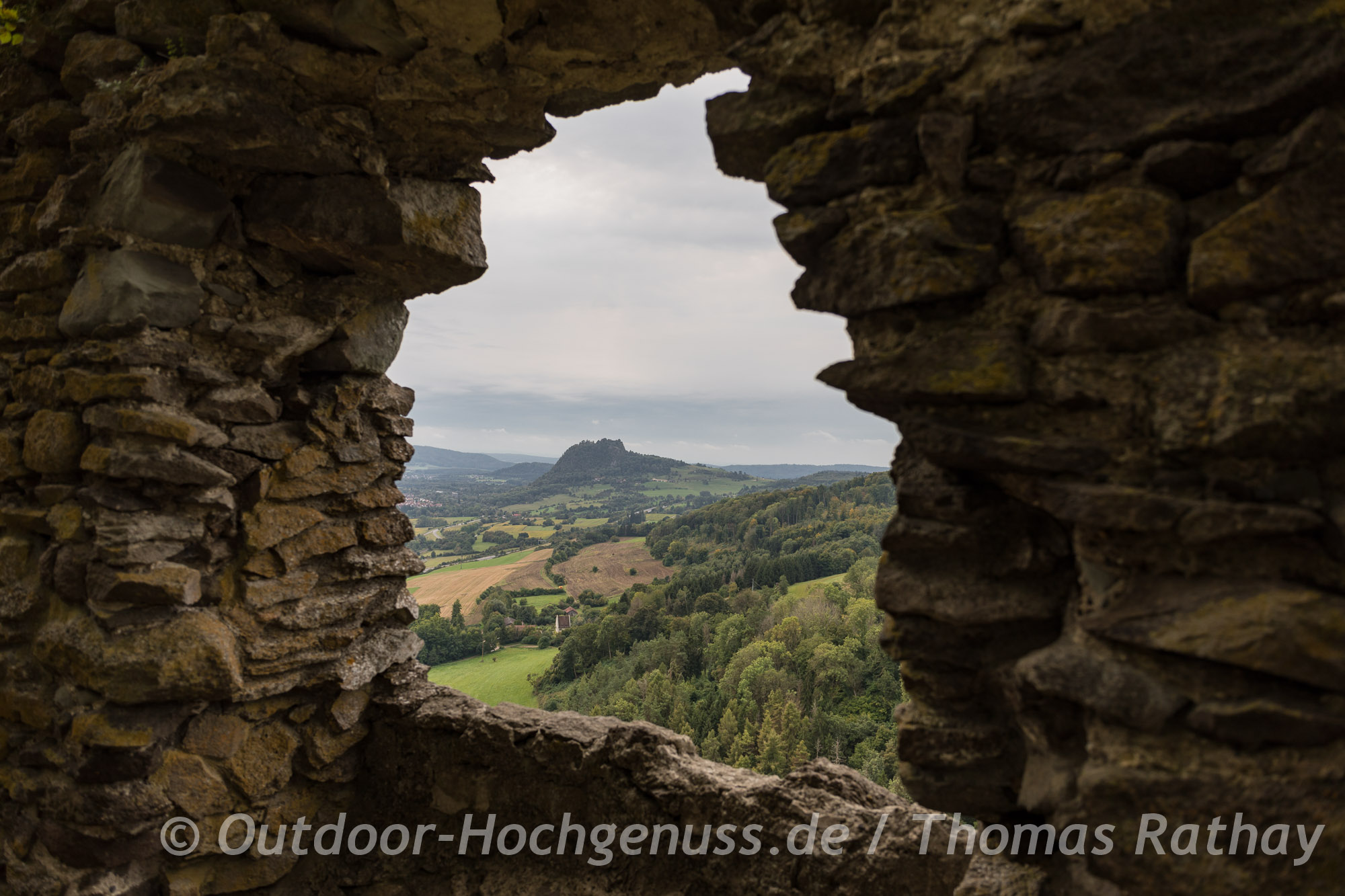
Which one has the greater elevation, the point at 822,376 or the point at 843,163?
the point at 843,163

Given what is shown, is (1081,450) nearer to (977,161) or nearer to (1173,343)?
(1173,343)

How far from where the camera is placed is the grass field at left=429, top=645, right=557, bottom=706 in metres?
11.2

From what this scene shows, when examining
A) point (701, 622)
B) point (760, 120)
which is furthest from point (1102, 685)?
point (701, 622)

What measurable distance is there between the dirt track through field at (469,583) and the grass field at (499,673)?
1043 millimetres

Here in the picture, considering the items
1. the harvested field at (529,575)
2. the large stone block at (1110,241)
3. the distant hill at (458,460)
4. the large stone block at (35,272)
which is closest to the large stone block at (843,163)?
the large stone block at (1110,241)

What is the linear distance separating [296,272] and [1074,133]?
3921 millimetres

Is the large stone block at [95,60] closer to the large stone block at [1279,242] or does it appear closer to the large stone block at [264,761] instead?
the large stone block at [264,761]

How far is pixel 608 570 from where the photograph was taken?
57.1 feet

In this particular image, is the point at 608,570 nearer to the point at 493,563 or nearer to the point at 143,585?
the point at 493,563

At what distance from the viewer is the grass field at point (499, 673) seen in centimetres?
1120

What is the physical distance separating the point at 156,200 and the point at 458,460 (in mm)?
84257

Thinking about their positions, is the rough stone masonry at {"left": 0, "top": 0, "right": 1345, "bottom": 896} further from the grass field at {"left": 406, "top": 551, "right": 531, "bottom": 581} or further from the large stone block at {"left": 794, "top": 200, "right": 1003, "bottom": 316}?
the grass field at {"left": 406, "top": 551, "right": 531, "bottom": 581}

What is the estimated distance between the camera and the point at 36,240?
3689 mm

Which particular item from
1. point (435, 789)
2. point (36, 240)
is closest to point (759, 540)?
point (435, 789)
